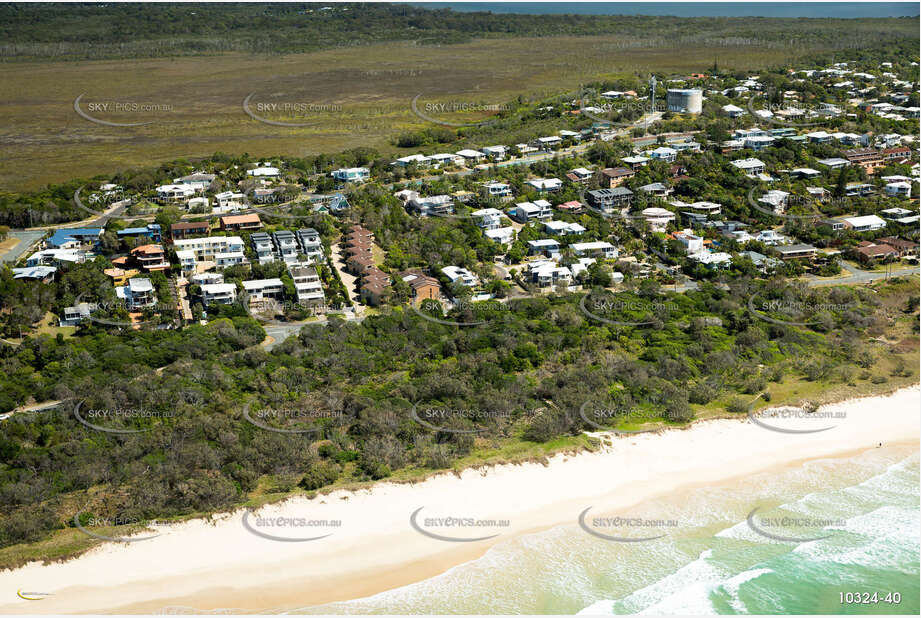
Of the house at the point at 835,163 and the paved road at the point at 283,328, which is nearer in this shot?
the paved road at the point at 283,328

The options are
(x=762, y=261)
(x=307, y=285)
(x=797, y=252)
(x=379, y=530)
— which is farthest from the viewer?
(x=797, y=252)

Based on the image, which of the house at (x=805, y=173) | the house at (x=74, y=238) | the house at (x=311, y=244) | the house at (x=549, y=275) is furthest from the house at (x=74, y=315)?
the house at (x=805, y=173)

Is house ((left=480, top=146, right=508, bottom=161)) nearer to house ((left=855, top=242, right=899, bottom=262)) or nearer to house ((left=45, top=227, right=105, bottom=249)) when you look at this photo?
house ((left=855, top=242, right=899, bottom=262))

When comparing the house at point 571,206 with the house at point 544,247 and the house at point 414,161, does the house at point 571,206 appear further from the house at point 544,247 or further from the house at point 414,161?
the house at point 414,161

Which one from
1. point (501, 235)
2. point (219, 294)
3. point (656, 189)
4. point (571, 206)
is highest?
point (656, 189)

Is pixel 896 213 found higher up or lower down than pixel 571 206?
lower down

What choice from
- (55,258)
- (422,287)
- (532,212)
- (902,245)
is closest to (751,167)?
(902,245)

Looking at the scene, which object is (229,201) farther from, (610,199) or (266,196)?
(610,199)
